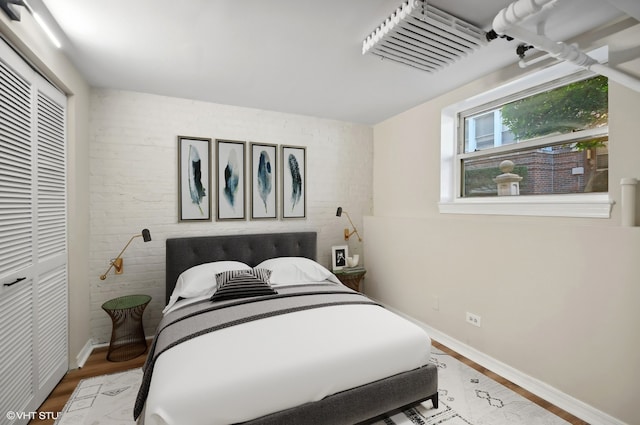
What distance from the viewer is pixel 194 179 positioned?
3.17m

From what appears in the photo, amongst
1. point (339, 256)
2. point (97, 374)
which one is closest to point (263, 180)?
point (339, 256)

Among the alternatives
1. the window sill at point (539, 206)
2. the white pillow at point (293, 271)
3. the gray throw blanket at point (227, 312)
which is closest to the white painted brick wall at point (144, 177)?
the white pillow at point (293, 271)

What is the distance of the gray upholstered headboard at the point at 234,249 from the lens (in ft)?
9.62

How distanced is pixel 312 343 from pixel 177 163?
2.36 meters

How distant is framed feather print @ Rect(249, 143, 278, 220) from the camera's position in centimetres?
346

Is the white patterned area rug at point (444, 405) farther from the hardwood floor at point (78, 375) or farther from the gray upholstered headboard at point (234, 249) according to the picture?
the gray upholstered headboard at point (234, 249)

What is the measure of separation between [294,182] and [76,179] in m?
2.10

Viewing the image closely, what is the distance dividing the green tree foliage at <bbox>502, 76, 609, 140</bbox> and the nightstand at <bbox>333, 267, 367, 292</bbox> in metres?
2.18

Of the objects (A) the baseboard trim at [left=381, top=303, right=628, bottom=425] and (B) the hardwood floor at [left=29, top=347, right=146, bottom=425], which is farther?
(B) the hardwood floor at [left=29, top=347, right=146, bottom=425]

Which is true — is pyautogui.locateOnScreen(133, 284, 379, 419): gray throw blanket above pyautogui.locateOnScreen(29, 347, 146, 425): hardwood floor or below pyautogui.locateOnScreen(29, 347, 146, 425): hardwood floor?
above

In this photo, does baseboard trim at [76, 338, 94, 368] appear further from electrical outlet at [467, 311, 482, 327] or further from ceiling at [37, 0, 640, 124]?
electrical outlet at [467, 311, 482, 327]

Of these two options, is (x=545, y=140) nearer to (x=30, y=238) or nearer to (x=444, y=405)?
(x=444, y=405)

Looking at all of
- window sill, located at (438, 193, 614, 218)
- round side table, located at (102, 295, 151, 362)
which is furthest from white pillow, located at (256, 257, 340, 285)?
window sill, located at (438, 193, 614, 218)

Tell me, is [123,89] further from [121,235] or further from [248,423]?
[248,423]
